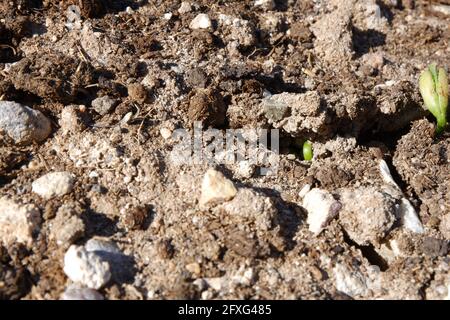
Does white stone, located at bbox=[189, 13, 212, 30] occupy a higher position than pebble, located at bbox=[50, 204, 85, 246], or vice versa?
white stone, located at bbox=[189, 13, 212, 30]

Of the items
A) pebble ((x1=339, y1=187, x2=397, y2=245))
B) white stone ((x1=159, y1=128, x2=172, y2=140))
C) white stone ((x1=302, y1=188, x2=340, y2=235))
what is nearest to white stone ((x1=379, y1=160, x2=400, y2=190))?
pebble ((x1=339, y1=187, x2=397, y2=245))

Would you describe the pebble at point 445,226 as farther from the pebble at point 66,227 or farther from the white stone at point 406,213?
the pebble at point 66,227

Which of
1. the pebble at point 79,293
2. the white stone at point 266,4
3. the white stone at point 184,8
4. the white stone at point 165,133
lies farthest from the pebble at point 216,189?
the white stone at point 266,4

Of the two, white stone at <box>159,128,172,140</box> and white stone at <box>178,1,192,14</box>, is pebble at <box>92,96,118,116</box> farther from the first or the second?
white stone at <box>178,1,192,14</box>

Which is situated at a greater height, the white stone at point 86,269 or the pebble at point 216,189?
the pebble at point 216,189

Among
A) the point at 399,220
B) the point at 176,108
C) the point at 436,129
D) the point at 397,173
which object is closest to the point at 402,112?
the point at 436,129

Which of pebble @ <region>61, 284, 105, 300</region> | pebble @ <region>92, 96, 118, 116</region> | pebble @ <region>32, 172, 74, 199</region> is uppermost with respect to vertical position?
pebble @ <region>92, 96, 118, 116</region>
